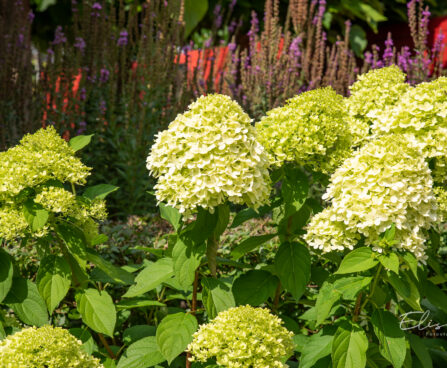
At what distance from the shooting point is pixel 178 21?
4.98 metres

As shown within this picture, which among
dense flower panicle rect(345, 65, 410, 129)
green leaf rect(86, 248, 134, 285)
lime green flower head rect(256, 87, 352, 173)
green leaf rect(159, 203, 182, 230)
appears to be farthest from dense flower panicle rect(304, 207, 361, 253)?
green leaf rect(86, 248, 134, 285)

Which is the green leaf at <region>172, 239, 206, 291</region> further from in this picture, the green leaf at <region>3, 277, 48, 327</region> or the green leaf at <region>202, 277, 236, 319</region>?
the green leaf at <region>3, 277, 48, 327</region>

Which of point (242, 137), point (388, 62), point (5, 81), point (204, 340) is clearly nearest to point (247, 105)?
point (388, 62)

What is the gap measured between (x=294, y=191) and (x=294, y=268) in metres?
0.32

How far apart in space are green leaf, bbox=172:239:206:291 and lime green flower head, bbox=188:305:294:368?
42 centimetres

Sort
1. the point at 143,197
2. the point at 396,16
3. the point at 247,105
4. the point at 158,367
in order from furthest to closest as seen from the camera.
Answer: the point at 396,16, the point at 247,105, the point at 143,197, the point at 158,367

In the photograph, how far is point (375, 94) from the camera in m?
2.75

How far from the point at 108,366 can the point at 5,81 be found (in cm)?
275

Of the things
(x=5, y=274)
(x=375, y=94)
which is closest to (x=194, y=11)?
(x=375, y=94)

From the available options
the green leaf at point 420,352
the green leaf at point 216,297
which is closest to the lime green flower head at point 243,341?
the green leaf at point 216,297

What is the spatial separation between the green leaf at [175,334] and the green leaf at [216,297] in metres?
0.10

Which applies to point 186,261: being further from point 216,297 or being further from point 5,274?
point 5,274

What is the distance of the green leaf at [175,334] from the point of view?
2.17m

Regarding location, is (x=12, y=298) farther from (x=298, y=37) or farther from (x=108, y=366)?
(x=298, y=37)
